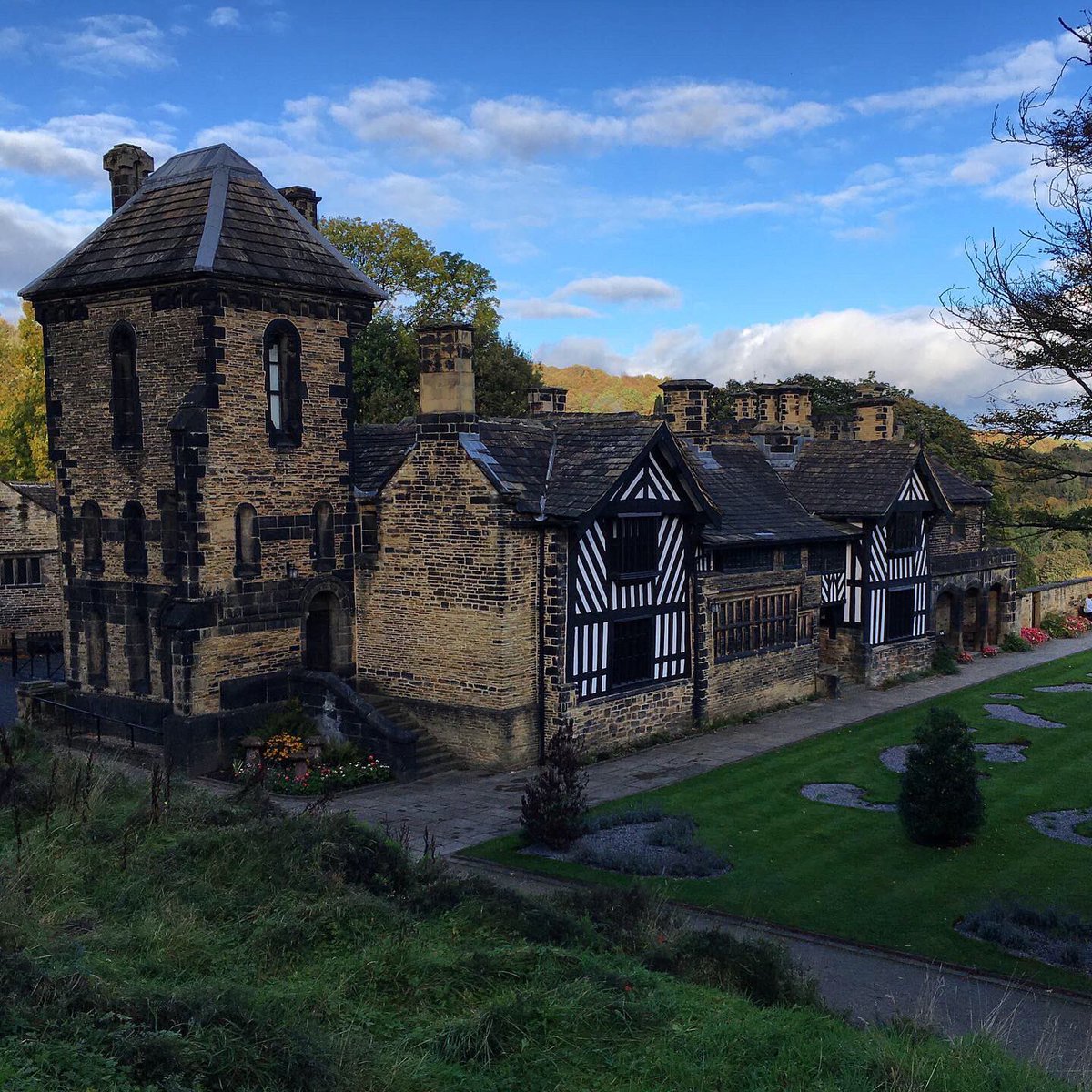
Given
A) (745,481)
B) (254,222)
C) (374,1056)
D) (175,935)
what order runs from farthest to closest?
(745,481) < (254,222) < (175,935) < (374,1056)

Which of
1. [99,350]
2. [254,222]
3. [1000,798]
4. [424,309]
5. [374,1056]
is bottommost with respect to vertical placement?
[1000,798]

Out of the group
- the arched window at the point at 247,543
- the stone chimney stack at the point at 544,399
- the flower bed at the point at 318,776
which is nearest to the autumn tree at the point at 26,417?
the stone chimney stack at the point at 544,399

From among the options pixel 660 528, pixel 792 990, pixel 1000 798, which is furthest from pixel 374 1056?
pixel 660 528

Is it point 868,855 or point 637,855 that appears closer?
point 637,855

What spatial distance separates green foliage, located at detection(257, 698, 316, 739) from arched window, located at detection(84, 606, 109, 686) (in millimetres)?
3741

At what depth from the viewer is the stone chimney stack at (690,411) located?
27188 millimetres

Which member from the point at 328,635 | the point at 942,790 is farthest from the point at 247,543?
the point at 942,790

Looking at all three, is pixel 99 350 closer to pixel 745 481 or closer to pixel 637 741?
pixel 637 741

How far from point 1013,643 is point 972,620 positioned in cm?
141

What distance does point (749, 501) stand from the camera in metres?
26.6

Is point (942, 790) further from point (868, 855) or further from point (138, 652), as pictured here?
point (138, 652)

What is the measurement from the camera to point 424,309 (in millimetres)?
46656

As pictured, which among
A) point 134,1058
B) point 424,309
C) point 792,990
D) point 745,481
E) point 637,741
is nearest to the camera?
point 134,1058

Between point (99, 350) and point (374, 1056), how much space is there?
16.8m
